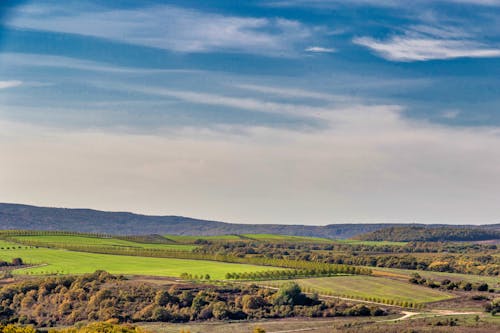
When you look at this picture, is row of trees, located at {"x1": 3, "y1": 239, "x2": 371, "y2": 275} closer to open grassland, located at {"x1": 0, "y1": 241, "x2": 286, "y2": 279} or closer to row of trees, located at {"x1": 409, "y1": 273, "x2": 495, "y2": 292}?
open grassland, located at {"x1": 0, "y1": 241, "x2": 286, "y2": 279}

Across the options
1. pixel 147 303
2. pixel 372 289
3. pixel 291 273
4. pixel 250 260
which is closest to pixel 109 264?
pixel 291 273

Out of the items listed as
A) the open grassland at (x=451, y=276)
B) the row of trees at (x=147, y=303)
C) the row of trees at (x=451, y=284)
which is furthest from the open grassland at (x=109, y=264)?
the row of trees at (x=451, y=284)

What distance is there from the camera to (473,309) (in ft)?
396

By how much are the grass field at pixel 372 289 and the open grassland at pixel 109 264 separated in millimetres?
18451

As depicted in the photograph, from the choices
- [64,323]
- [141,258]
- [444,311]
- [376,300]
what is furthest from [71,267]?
[444,311]

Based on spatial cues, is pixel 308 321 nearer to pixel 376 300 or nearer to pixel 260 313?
pixel 260 313

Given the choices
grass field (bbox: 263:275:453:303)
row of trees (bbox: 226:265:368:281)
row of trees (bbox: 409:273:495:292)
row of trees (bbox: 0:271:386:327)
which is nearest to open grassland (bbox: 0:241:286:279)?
row of trees (bbox: 226:265:368:281)

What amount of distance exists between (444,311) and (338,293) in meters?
20.3

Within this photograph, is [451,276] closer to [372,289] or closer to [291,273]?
[291,273]

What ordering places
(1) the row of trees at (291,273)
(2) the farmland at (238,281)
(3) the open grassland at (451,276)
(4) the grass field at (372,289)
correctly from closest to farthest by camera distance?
(2) the farmland at (238,281)
(4) the grass field at (372,289)
(1) the row of trees at (291,273)
(3) the open grassland at (451,276)

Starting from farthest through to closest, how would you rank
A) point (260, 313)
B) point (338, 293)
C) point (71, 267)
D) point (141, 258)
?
point (141, 258), point (71, 267), point (338, 293), point (260, 313)

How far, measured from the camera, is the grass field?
430 ft

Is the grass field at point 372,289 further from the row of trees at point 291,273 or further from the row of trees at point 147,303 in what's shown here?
the row of trees at point 147,303

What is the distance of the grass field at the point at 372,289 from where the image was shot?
430 ft
